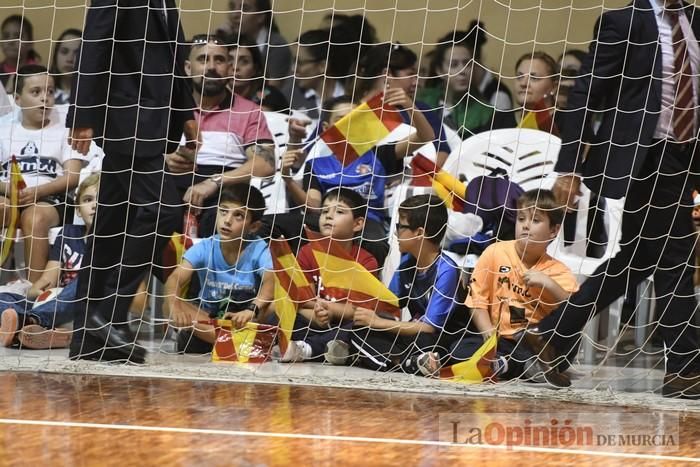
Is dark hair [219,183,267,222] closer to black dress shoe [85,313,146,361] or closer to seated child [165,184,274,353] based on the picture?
seated child [165,184,274,353]

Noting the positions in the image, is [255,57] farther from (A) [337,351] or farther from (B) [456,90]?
(A) [337,351]

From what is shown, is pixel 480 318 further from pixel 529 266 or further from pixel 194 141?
pixel 194 141

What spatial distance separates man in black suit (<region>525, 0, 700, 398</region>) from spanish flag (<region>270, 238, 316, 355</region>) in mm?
962

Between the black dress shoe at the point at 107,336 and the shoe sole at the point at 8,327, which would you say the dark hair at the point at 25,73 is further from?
the black dress shoe at the point at 107,336

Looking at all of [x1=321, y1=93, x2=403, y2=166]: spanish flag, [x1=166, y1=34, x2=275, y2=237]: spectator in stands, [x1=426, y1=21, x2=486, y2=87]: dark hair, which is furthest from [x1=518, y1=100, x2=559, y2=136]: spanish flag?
[x1=166, y1=34, x2=275, y2=237]: spectator in stands

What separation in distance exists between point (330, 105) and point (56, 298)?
141 centimetres

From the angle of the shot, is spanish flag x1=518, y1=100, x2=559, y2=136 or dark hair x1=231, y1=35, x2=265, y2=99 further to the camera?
dark hair x1=231, y1=35, x2=265, y2=99

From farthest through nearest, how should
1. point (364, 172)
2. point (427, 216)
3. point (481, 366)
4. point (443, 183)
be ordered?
point (364, 172)
point (443, 183)
point (427, 216)
point (481, 366)

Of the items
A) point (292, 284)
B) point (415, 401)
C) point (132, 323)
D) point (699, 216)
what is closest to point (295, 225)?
point (292, 284)

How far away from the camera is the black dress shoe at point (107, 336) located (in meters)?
4.40

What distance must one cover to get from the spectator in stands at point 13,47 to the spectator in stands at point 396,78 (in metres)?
1.46

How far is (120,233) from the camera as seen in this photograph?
4.43m

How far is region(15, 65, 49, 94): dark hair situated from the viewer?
5148 mm

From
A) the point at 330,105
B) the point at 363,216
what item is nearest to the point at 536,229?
the point at 363,216
